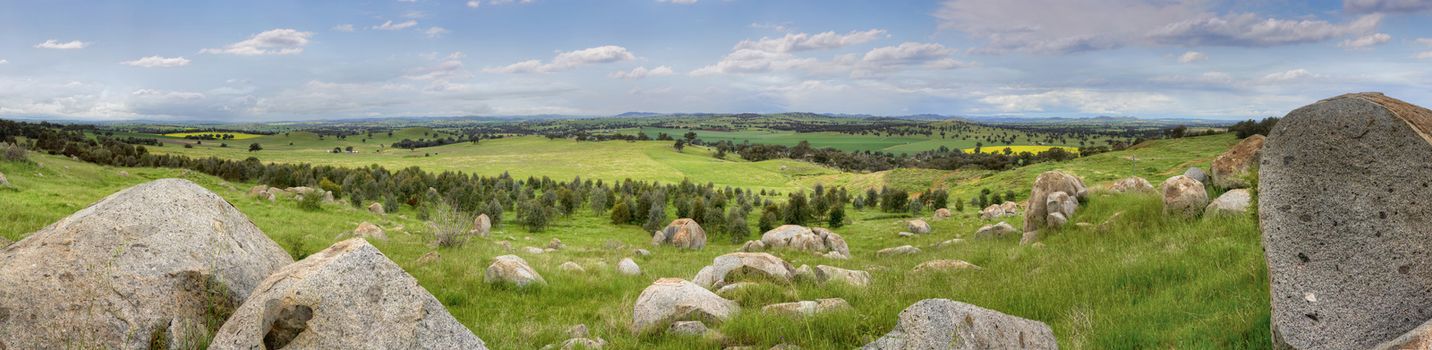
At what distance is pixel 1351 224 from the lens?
5.79 metres

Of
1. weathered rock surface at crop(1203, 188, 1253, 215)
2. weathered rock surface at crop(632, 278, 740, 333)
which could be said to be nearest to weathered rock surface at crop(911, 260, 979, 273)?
weathered rock surface at crop(1203, 188, 1253, 215)

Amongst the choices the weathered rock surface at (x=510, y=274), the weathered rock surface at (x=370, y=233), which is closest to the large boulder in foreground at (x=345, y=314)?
the weathered rock surface at (x=510, y=274)

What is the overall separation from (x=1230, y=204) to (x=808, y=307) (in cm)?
1232

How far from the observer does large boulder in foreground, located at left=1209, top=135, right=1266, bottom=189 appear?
1820cm

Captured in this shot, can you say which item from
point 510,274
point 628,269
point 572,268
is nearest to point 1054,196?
point 628,269

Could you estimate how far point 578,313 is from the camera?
11547mm

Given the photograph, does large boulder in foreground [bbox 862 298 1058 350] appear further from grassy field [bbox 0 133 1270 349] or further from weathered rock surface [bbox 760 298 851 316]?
weathered rock surface [bbox 760 298 851 316]

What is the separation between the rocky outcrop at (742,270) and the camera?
13.6 meters

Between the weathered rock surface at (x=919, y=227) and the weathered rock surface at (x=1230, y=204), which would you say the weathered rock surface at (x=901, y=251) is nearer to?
the weathered rock surface at (x=1230, y=204)

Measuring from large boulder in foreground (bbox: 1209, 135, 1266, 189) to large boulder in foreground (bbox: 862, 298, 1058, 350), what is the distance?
664 inches

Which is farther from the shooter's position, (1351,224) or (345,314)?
(1351,224)

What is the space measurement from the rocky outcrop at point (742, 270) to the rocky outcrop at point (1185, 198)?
10410mm

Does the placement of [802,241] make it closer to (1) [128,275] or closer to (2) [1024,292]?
(2) [1024,292]

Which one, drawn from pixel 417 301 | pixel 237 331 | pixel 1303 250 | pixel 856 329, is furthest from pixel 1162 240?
pixel 237 331
